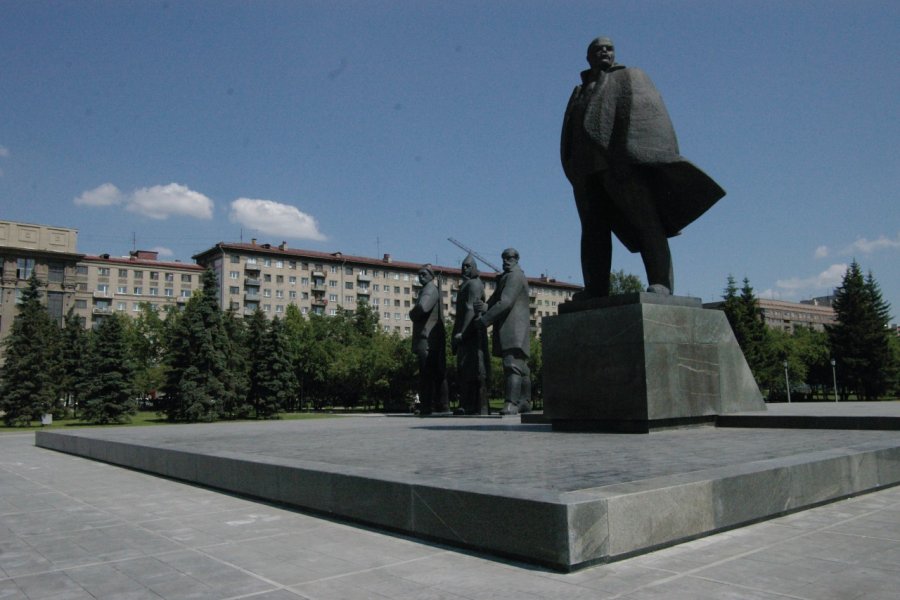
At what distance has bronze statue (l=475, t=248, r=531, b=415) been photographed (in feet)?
49.7

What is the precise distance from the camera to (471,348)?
17.3m

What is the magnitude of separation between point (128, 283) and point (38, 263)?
16.5 meters

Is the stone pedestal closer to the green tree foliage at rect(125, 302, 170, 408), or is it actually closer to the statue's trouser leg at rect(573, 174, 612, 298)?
the statue's trouser leg at rect(573, 174, 612, 298)

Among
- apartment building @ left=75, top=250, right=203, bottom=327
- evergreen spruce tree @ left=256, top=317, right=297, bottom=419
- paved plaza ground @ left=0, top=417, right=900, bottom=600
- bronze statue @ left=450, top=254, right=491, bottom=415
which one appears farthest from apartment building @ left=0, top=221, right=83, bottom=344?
paved plaza ground @ left=0, top=417, right=900, bottom=600

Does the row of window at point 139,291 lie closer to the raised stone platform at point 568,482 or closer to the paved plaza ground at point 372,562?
the raised stone platform at point 568,482

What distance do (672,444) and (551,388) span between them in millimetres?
2313

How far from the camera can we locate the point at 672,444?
21.6ft

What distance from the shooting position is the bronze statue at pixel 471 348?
56.4ft

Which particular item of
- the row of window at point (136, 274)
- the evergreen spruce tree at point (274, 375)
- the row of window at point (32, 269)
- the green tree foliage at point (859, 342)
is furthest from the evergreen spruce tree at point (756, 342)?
the row of window at point (136, 274)

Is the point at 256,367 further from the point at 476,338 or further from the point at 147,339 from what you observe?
the point at 147,339

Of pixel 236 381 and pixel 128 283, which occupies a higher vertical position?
pixel 128 283

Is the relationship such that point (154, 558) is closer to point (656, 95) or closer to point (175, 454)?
point (175, 454)

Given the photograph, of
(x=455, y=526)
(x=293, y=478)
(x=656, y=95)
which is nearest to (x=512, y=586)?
(x=455, y=526)

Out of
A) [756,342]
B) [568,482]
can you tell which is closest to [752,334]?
[756,342]
